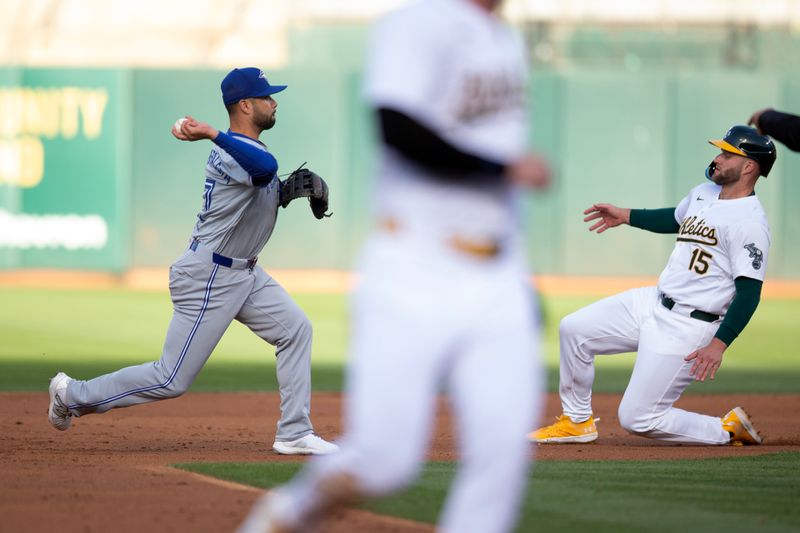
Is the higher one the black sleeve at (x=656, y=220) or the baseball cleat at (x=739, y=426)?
the black sleeve at (x=656, y=220)

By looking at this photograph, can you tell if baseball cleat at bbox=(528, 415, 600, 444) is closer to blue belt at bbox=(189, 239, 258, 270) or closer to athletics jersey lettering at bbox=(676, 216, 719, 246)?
athletics jersey lettering at bbox=(676, 216, 719, 246)

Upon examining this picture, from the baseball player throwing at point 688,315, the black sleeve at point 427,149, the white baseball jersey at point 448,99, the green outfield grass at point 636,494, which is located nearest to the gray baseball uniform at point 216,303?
the green outfield grass at point 636,494

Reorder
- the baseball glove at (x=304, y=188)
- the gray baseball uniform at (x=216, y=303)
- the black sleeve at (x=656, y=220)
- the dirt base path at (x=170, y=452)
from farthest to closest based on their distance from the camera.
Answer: the black sleeve at (x=656, y=220)
the baseball glove at (x=304, y=188)
the gray baseball uniform at (x=216, y=303)
the dirt base path at (x=170, y=452)

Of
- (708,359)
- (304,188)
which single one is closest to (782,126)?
(708,359)

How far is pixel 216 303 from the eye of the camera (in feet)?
19.7

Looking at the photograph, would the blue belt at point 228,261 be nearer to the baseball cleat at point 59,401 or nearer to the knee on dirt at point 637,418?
the baseball cleat at point 59,401

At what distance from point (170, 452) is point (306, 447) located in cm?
73

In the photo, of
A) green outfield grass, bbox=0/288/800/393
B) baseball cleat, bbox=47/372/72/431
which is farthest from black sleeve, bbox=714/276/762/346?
baseball cleat, bbox=47/372/72/431

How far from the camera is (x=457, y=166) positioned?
3.07m

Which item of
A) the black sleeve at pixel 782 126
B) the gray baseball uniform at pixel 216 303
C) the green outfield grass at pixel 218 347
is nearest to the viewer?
the gray baseball uniform at pixel 216 303

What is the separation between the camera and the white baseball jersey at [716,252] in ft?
20.9

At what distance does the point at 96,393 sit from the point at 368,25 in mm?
17347

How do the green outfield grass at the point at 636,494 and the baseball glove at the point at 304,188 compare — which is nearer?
the green outfield grass at the point at 636,494

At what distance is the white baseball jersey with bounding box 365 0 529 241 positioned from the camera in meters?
3.10
